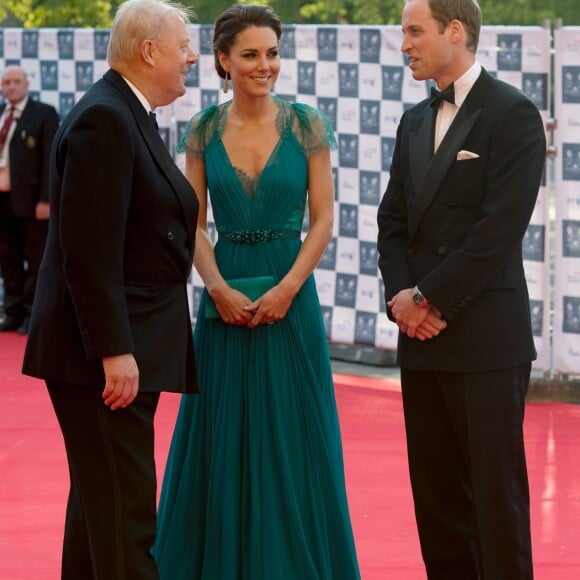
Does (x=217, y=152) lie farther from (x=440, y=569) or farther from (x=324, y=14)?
(x=324, y=14)

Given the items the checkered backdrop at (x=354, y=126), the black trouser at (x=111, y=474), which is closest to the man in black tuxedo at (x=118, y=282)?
the black trouser at (x=111, y=474)

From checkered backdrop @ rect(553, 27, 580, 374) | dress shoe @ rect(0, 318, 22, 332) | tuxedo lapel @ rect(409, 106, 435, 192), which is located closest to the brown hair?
tuxedo lapel @ rect(409, 106, 435, 192)

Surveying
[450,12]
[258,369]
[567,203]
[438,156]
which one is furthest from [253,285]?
[567,203]

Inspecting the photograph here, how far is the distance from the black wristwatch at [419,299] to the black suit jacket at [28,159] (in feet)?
20.6

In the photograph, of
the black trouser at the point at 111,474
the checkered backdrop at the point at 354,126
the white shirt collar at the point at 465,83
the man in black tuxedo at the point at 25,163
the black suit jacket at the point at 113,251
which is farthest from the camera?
the man in black tuxedo at the point at 25,163

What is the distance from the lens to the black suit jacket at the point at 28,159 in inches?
395

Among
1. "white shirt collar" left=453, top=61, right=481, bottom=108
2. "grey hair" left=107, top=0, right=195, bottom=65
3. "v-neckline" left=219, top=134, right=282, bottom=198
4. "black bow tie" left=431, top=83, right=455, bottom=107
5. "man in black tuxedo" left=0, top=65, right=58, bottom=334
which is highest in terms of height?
"grey hair" left=107, top=0, right=195, bottom=65

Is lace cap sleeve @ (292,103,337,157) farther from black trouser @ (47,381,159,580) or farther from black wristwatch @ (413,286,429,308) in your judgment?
black trouser @ (47,381,159,580)

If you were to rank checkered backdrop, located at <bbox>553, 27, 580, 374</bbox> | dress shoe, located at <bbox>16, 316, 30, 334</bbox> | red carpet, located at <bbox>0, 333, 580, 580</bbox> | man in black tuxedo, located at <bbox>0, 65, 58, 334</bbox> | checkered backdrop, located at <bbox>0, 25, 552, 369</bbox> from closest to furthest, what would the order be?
1. red carpet, located at <bbox>0, 333, 580, 580</bbox>
2. checkered backdrop, located at <bbox>553, 27, 580, 374</bbox>
3. checkered backdrop, located at <bbox>0, 25, 552, 369</bbox>
4. man in black tuxedo, located at <bbox>0, 65, 58, 334</bbox>
5. dress shoe, located at <bbox>16, 316, 30, 334</bbox>

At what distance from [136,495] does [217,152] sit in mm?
1293

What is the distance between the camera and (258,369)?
4648mm

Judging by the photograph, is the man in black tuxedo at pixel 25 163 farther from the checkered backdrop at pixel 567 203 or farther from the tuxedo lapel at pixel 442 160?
the tuxedo lapel at pixel 442 160

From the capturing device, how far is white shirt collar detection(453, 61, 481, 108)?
13.6ft

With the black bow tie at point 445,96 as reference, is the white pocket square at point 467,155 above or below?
below
